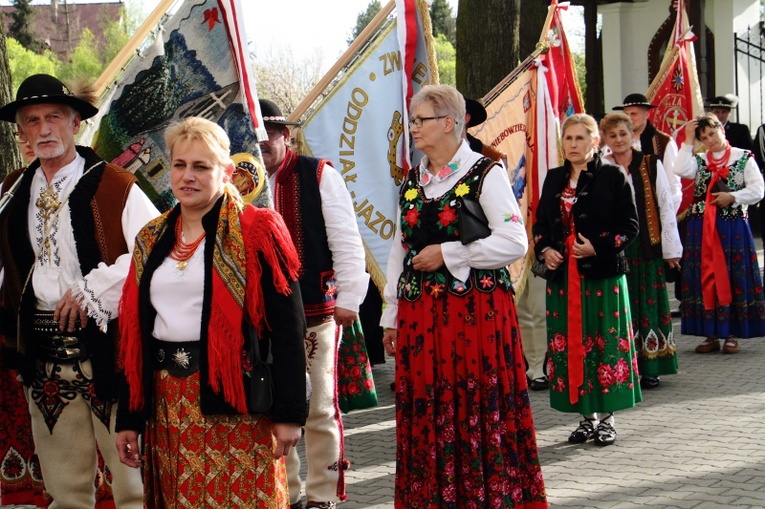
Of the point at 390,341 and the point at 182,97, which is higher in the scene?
the point at 182,97

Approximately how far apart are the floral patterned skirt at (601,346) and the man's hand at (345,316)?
188 centimetres

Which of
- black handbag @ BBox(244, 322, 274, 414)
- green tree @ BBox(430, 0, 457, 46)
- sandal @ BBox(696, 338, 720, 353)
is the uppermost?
green tree @ BBox(430, 0, 457, 46)

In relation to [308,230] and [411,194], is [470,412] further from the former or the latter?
[308,230]

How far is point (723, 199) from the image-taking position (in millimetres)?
9695

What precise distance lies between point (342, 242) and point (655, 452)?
2404mm

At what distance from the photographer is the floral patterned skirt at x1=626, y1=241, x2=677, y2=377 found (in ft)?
27.7

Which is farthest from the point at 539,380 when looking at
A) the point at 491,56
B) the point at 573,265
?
the point at 491,56

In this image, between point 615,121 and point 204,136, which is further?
point 615,121

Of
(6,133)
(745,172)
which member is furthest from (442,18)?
(6,133)

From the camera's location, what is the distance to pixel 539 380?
8.62 m

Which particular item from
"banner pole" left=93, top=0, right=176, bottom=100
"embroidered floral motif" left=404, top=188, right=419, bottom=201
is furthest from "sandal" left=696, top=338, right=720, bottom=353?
"banner pole" left=93, top=0, right=176, bottom=100

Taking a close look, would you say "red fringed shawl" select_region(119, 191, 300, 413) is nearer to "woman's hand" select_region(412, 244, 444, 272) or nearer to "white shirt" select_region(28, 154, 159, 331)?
"white shirt" select_region(28, 154, 159, 331)

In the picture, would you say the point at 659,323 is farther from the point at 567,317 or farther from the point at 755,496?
the point at 755,496

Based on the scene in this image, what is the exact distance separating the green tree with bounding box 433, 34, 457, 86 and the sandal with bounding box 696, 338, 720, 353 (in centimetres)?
4294
